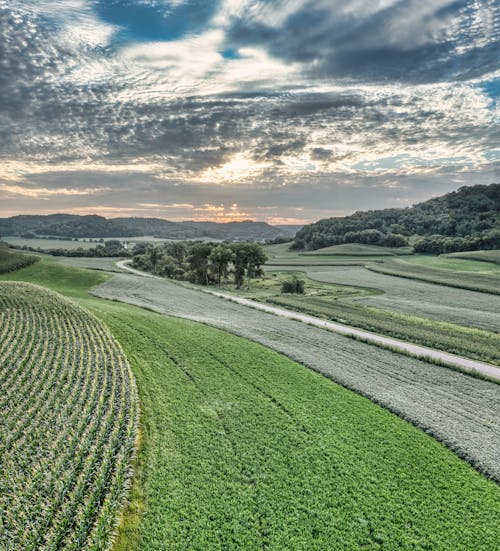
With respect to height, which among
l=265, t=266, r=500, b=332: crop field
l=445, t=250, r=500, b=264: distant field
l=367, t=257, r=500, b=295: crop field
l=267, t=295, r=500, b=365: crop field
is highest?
l=445, t=250, r=500, b=264: distant field

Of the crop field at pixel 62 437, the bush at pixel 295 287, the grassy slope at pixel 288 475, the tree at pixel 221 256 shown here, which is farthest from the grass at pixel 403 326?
the crop field at pixel 62 437

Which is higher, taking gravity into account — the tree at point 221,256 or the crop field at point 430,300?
the tree at point 221,256

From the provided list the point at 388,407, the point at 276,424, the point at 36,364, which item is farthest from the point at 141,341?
the point at 388,407

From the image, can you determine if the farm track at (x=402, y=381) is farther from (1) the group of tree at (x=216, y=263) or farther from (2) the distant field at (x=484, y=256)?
(2) the distant field at (x=484, y=256)

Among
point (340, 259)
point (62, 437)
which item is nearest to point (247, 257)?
point (340, 259)

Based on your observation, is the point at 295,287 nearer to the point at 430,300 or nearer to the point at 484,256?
the point at 430,300

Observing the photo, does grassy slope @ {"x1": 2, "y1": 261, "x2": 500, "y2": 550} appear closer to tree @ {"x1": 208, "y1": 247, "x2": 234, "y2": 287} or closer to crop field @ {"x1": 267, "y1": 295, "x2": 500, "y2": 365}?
crop field @ {"x1": 267, "y1": 295, "x2": 500, "y2": 365}

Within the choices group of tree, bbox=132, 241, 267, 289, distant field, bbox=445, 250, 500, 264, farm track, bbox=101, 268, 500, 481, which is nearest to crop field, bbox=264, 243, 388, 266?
distant field, bbox=445, 250, 500, 264
